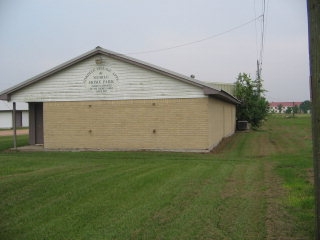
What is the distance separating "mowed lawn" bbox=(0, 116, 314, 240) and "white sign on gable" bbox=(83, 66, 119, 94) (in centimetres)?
791

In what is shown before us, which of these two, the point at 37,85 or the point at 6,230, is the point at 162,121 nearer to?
the point at 37,85

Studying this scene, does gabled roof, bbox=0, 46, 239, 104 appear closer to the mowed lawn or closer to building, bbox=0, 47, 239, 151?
building, bbox=0, 47, 239, 151

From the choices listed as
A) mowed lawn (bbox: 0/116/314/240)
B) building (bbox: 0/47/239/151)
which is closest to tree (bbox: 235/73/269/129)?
building (bbox: 0/47/239/151)

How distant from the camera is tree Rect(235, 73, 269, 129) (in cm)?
3862

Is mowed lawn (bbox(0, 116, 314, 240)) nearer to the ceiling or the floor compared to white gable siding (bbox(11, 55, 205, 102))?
nearer to the floor

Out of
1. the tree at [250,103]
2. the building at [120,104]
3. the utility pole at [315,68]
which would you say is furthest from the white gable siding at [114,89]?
the tree at [250,103]

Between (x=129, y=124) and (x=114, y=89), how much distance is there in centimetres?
171

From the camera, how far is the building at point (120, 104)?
18062 mm

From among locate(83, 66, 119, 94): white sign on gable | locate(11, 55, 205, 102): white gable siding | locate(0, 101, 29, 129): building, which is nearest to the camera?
locate(11, 55, 205, 102): white gable siding

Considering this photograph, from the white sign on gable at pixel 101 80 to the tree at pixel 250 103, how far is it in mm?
21304

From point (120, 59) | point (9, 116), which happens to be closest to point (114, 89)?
point (120, 59)

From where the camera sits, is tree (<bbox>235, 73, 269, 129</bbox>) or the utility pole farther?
tree (<bbox>235, 73, 269, 129</bbox>)

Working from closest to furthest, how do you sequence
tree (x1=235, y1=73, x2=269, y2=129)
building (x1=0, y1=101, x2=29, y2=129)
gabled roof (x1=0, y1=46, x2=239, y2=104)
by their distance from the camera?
gabled roof (x1=0, y1=46, x2=239, y2=104), tree (x1=235, y1=73, x2=269, y2=129), building (x1=0, y1=101, x2=29, y2=129)

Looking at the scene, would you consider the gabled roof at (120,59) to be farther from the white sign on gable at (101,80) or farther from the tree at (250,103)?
the tree at (250,103)
